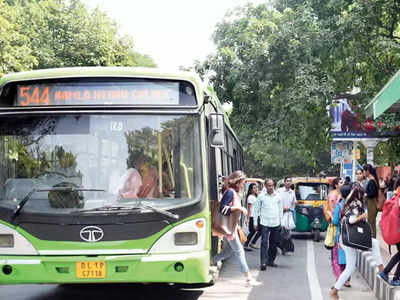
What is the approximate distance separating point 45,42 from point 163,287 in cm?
1990

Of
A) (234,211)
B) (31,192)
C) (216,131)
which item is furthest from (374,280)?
(31,192)

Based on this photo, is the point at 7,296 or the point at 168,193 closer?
the point at 168,193

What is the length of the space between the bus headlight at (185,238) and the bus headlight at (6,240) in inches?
71.4

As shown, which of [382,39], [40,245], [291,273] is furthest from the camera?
[382,39]

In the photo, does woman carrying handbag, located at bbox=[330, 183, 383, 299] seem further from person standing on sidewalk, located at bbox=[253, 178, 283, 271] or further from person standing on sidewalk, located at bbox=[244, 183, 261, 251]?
person standing on sidewalk, located at bbox=[244, 183, 261, 251]

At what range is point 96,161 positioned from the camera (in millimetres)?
7266

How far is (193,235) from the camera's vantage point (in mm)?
7398

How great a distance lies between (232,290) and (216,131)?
117 inches

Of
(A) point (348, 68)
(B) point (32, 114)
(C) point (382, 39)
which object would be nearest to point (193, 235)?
(B) point (32, 114)

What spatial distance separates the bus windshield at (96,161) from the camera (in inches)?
285

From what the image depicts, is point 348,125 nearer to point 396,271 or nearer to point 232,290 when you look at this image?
point 232,290

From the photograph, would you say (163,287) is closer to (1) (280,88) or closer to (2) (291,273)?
(2) (291,273)

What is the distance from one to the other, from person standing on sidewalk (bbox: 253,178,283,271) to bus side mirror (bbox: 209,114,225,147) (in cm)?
461

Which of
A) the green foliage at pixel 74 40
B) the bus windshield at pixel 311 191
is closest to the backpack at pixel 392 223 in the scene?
the bus windshield at pixel 311 191
